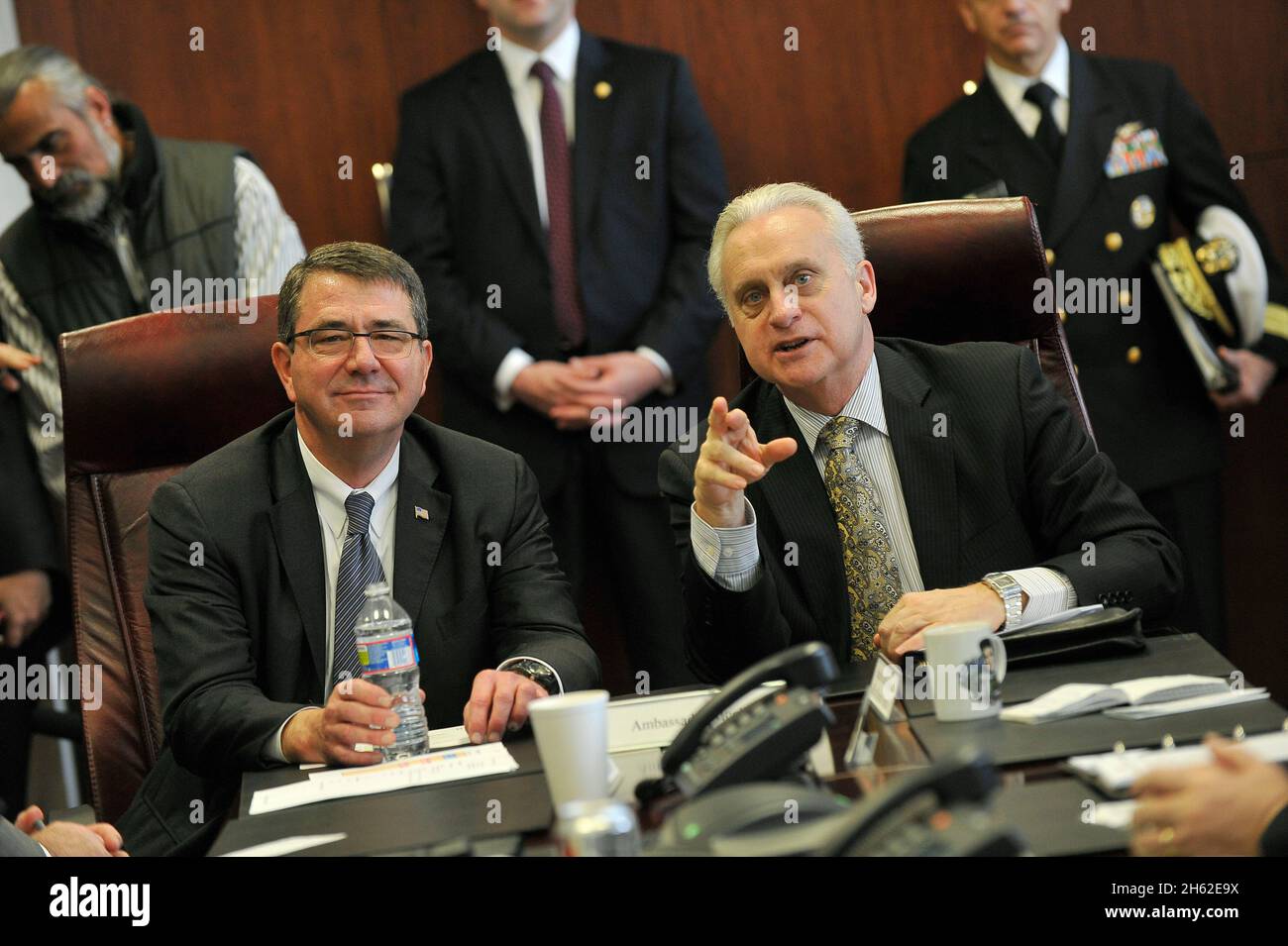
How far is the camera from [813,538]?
2.29 m

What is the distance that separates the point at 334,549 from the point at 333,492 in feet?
0.29

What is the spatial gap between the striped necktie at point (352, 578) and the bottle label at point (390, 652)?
0.28 meters

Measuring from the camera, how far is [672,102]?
3.50 meters

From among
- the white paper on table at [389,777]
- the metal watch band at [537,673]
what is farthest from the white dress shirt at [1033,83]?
the white paper on table at [389,777]

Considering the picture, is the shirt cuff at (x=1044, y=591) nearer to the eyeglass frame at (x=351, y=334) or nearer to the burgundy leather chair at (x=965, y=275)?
the burgundy leather chair at (x=965, y=275)

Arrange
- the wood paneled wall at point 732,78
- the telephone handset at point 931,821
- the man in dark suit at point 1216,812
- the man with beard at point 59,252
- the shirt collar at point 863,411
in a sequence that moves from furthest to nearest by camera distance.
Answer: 1. the wood paneled wall at point 732,78
2. the man with beard at point 59,252
3. the shirt collar at point 863,411
4. the man in dark suit at point 1216,812
5. the telephone handset at point 931,821

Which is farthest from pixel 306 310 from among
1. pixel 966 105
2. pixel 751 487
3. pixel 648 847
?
pixel 966 105

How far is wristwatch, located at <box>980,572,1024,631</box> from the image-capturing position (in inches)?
77.3

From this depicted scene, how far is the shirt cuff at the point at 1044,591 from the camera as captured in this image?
200 cm

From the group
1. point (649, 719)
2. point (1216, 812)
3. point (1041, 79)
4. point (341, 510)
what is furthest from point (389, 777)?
point (1041, 79)

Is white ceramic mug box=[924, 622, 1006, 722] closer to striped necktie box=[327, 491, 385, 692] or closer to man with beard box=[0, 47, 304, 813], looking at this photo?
striped necktie box=[327, 491, 385, 692]

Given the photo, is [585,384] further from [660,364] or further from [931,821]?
[931,821]

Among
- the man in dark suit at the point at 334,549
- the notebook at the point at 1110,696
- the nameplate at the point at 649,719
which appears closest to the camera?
the notebook at the point at 1110,696

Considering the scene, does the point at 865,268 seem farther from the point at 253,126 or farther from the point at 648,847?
the point at 253,126
